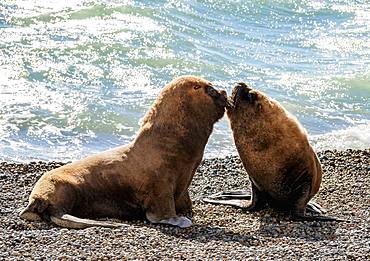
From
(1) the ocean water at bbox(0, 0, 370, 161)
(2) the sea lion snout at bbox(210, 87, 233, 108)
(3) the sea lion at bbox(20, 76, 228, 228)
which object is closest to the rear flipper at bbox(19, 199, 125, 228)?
(3) the sea lion at bbox(20, 76, 228, 228)

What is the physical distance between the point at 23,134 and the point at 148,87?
139 inches

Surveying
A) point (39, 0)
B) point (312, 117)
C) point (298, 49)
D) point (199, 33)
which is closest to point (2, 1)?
point (39, 0)

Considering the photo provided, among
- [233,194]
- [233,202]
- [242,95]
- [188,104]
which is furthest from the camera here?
[233,194]

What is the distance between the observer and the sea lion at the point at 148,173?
21.9 ft

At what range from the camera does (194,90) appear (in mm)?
7086

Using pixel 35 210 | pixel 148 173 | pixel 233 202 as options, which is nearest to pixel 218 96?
pixel 148 173

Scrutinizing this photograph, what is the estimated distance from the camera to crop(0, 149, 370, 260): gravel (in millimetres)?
5754

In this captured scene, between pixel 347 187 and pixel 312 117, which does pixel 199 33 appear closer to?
pixel 312 117

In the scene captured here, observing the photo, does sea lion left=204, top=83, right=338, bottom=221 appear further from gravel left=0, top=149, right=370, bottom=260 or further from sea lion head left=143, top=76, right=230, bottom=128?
sea lion head left=143, top=76, right=230, bottom=128

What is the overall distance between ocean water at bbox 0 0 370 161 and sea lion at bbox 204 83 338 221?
136 inches

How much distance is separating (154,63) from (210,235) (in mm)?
9859

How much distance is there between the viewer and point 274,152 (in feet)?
24.2

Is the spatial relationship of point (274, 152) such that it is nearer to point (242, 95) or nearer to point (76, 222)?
point (242, 95)

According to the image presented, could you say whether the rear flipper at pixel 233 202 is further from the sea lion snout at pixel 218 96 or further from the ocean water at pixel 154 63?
the ocean water at pixel 154 63
